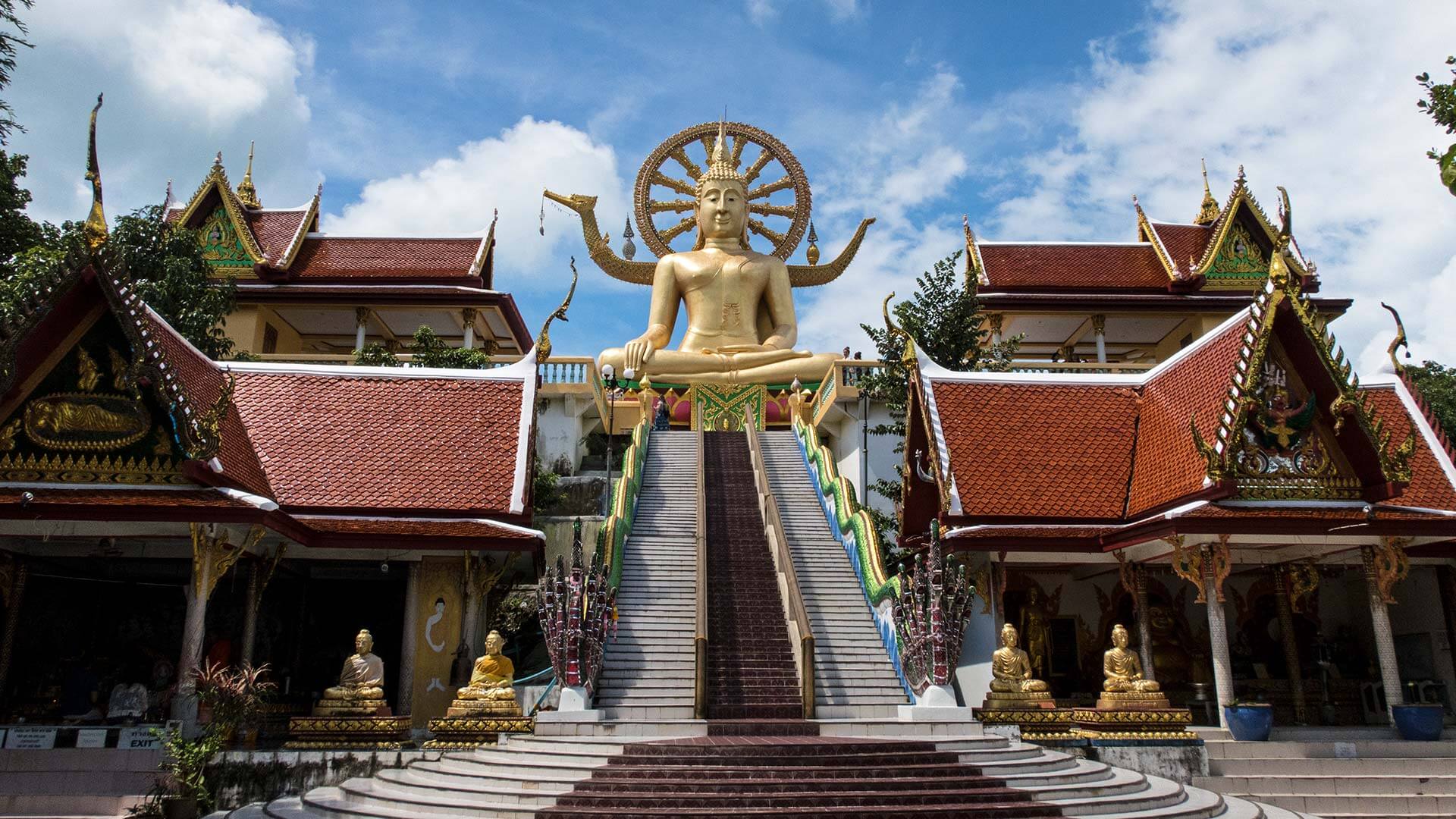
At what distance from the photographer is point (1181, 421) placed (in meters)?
14.2

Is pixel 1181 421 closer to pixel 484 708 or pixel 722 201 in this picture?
pixel 484 708

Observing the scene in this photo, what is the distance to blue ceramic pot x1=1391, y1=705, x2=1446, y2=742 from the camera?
38.3 feet

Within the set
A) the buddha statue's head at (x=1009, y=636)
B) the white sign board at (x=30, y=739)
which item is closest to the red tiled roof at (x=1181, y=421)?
the buddha statue's head at (x=1009, y=636)

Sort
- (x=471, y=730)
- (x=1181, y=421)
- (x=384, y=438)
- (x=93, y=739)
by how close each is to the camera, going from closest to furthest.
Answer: (x=93, y=739) < (x=471, y=730) < (x=1181, y=421) < (x=384, y=438)

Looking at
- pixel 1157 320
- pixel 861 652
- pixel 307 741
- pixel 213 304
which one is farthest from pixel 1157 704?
pixel 1157 320

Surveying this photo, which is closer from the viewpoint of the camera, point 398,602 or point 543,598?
point 543,598

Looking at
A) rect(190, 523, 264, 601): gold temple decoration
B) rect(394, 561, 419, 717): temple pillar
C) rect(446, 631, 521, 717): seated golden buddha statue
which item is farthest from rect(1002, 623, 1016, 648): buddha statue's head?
rect(190, 523, 264, 601): gold temple decoration

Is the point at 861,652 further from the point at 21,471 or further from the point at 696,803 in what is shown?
the point at 21,471

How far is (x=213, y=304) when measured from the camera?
18703mm

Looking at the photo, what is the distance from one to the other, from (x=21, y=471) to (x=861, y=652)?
9.20m

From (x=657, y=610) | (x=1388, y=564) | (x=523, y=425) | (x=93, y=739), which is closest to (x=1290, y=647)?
(x=1388, y=564)

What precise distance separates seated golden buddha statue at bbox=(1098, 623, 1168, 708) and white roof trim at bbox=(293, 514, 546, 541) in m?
6.81

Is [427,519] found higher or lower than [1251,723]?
higher

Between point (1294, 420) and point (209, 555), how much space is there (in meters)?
12.1
